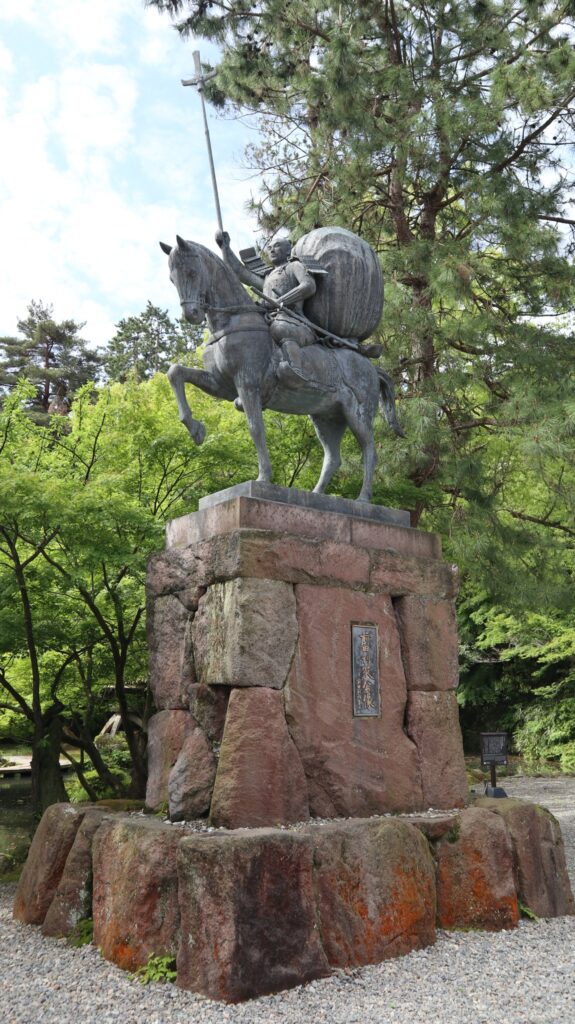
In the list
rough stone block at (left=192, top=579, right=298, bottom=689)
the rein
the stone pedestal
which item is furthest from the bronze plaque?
the rein

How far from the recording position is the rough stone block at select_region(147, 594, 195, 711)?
5.39 metres

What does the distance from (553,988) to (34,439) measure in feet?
22.5

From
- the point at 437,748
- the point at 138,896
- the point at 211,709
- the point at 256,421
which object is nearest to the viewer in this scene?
the point at 138,896

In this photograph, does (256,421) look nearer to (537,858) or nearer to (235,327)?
(235,327)

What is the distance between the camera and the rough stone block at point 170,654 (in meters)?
5.39

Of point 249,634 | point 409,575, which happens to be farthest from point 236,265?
point 249,634

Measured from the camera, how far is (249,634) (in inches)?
192

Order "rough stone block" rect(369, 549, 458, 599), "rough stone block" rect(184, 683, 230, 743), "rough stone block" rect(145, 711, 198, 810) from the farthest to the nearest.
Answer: "rough stone block" rect(369, 549, 458, 599) < "rough stone block" rect(145, 711, 198, 810) < "rough stone block" rect(184, 683, 230, 743)

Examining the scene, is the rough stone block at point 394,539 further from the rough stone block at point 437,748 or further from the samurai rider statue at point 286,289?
the samurai rider statue at point 286,289

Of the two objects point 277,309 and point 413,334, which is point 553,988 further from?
point 413,334

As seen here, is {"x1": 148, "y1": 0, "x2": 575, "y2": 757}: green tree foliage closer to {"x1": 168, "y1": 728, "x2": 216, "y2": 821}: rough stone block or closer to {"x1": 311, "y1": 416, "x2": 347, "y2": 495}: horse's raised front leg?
{"x1": 311, "y1": 416, "x2": 347, "y2": 495}: horse's raised front leg

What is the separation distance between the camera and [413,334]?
33.0ft

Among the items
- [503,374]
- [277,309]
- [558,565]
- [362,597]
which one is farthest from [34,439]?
[558,565]

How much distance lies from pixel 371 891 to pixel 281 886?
64 cm
